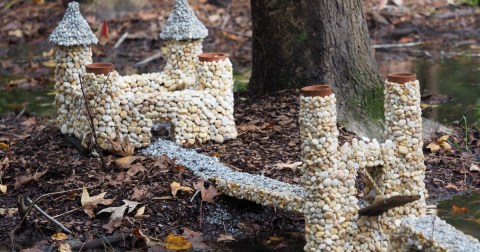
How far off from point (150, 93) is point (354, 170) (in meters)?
2.75

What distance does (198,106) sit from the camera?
8.05 m

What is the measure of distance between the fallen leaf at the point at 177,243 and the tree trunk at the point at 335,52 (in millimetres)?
2693

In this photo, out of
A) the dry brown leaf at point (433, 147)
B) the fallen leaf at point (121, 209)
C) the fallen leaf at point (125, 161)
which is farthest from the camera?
the dry brown leaf at point (433, 147)

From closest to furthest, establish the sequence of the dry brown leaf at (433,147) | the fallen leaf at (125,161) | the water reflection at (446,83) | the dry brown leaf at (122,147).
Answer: the fallen leaf at (125,161) < the dry brown leaf at (122,147) < the dry brown leaf at (433,147) < the water reflection at (446,83)

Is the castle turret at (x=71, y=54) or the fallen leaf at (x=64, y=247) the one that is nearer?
the fallen leaf at (x=64, y=247)

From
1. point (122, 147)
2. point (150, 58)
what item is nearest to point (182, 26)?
point (122, 147)

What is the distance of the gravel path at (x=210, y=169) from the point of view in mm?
6666

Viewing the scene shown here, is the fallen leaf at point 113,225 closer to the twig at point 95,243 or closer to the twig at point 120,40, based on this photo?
the twig at point 95,243

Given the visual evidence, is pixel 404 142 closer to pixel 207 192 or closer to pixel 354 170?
pixel 354 170

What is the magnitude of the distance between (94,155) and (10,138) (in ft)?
5.83

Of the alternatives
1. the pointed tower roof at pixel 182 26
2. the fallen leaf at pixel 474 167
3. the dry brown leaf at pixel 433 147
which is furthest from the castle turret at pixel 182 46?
the fallen leaf at pixel 474 167

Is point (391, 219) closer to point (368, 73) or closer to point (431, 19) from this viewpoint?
point (368, 73)

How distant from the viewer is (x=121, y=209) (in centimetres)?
679

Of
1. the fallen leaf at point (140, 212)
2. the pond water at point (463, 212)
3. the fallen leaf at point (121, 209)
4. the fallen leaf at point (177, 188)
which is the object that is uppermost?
the fallen leaf at point (177, 188)
